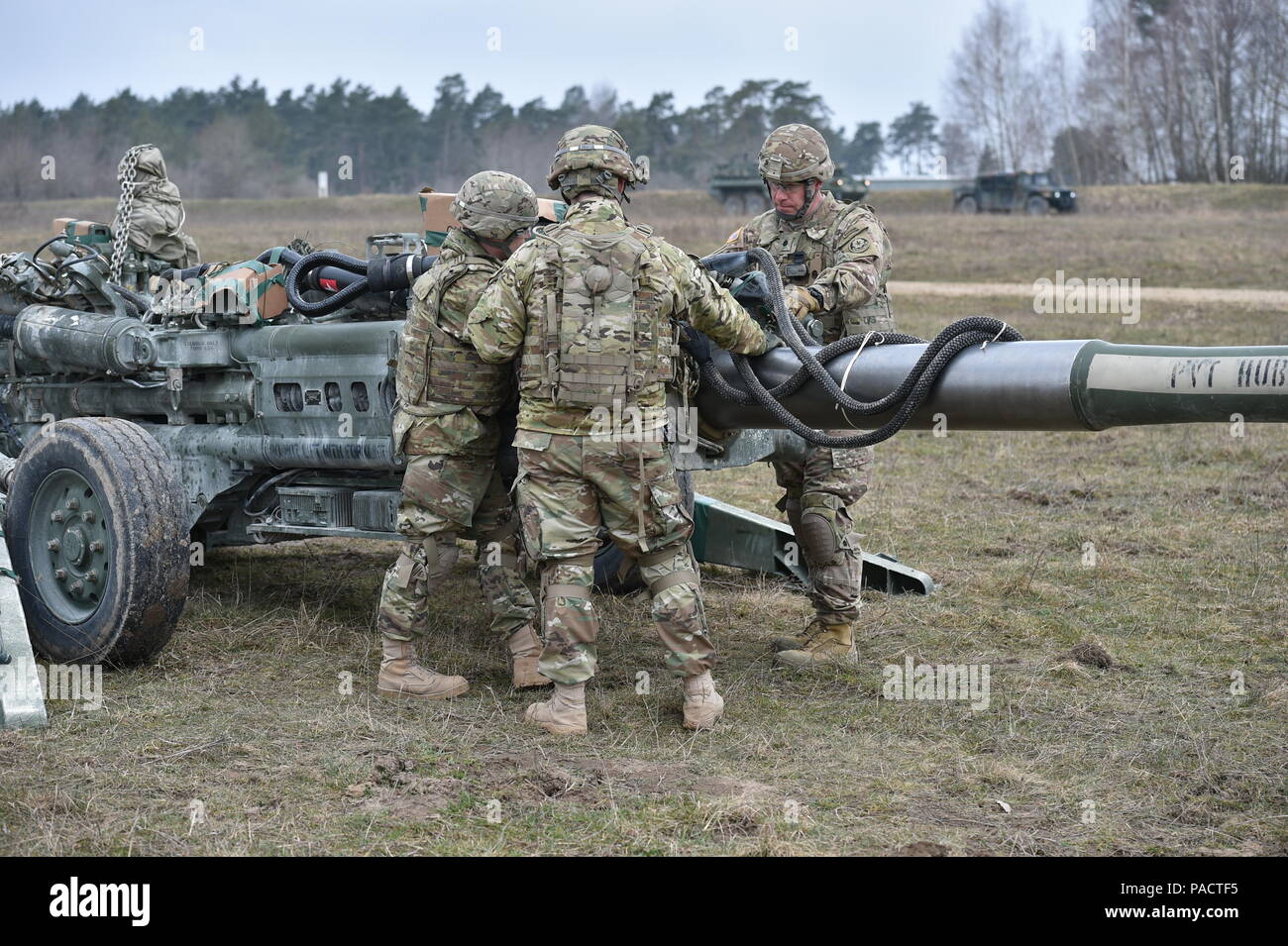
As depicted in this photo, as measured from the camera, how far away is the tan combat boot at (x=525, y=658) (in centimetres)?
546

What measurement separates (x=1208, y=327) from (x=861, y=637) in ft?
41.3

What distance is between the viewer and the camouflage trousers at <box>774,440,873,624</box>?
5902mm

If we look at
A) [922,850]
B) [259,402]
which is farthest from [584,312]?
[922,850]

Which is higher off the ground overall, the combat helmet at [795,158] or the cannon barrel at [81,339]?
the combat helmet at [795,158]

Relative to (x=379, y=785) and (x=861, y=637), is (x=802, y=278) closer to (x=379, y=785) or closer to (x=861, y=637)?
(x=861, y=637)

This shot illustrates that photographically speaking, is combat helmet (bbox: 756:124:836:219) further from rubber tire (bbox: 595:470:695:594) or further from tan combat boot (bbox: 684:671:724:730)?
tan combat boot (bbox: 684:671:724:730)

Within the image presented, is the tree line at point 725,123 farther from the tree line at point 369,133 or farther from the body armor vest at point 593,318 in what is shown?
the body armor vest at point 593,318

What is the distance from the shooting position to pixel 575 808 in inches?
163

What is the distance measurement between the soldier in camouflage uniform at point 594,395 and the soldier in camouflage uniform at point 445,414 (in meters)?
0.31

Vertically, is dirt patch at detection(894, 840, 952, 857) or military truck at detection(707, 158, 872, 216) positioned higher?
military truck at detection(707, 158, 872, 216)

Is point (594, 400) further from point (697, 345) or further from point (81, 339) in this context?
point (81, 339)

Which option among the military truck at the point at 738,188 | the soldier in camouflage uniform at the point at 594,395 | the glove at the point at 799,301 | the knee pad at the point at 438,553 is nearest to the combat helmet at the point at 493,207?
the soldier in camouflage uniform at the point at 594,395

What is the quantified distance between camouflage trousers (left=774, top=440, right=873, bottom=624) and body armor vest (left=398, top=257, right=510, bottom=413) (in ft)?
4.93

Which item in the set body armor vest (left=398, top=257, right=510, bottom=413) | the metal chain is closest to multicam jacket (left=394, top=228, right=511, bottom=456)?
body armor vest (left=398, top=257, right=510, bottom=413)
